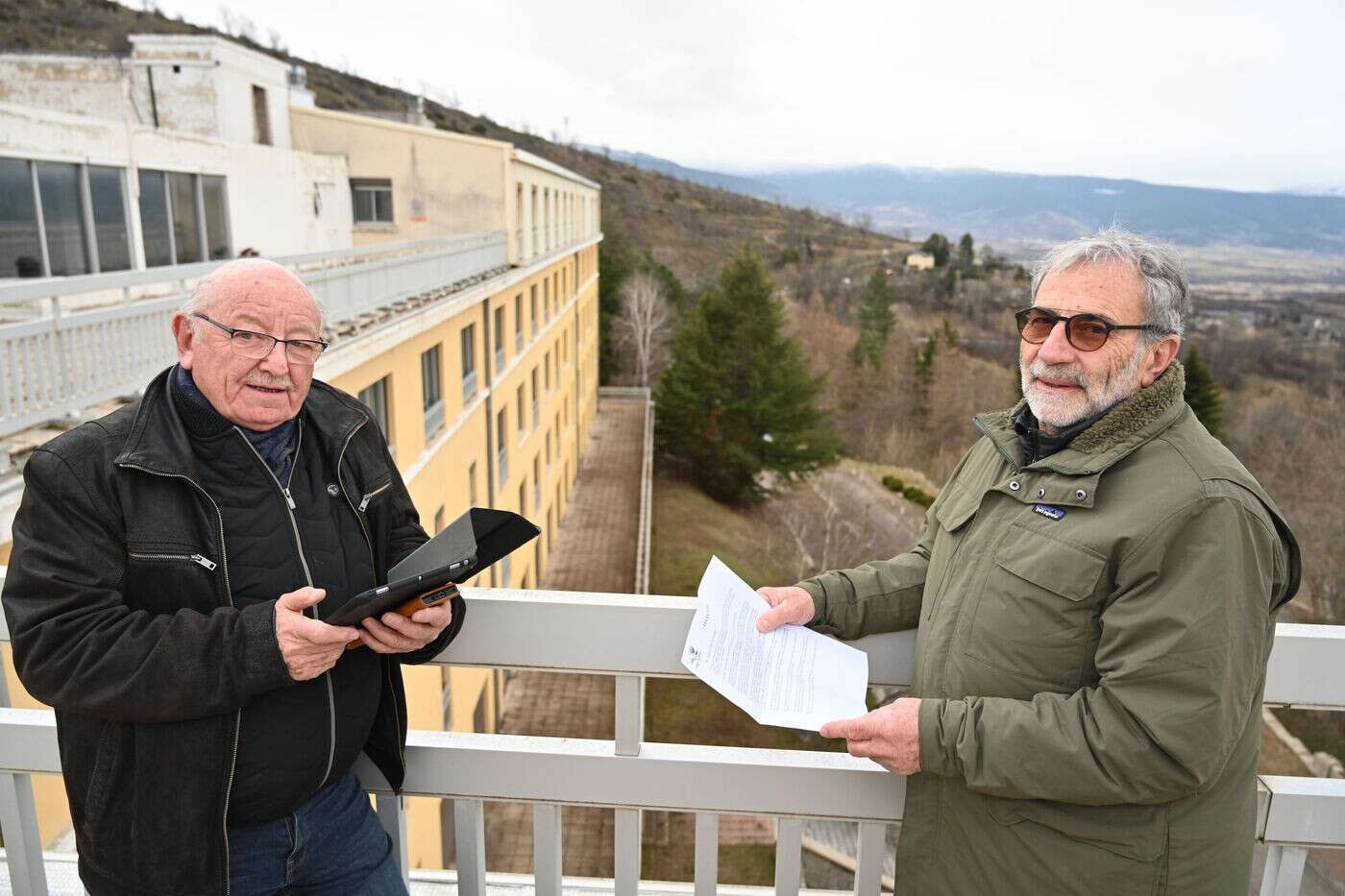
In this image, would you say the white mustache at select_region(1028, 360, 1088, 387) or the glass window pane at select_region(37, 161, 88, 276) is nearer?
the white mustache at select_region(1028, 360, 1088, 387)

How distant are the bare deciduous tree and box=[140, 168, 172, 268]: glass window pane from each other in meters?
30.0

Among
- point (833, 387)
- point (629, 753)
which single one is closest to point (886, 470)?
point (833, 387)

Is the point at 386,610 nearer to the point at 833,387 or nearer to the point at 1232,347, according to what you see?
the point at 833,387

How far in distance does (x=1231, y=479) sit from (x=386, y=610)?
166cm

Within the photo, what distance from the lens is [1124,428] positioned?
1.72 meters

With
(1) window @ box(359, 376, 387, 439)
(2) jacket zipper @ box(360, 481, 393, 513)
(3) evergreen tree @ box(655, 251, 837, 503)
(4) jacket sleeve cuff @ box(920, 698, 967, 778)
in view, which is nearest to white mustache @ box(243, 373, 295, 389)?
(2) jacket zipper @ box(360, 481, 393, 513)

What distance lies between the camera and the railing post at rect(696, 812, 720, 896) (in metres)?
2.19

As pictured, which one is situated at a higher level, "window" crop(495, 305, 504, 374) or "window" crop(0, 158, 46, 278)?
"window" crop(0, 158, 46, 278)

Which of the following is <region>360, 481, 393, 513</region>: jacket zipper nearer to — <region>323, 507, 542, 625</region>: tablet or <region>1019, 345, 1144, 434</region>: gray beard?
<region>323, 507, 542, 625</region>: tablet

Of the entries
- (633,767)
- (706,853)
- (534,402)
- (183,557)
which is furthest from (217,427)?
(534,402)

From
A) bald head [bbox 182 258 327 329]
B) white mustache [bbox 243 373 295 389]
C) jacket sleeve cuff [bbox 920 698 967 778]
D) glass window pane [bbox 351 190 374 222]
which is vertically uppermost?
glass window pane [bbox 351 190 374 222]

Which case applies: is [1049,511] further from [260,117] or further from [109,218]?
[260,117]

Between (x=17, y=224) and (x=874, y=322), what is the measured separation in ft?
155

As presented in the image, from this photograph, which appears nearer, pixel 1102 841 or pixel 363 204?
pixel 1102 841
